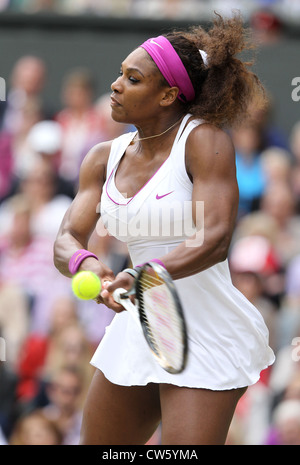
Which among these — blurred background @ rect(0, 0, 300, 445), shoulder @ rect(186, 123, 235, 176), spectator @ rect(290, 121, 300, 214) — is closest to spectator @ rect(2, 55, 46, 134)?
blurred background @ rect(0, 0, 300, 445)

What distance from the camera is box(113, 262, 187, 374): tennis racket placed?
2859mm

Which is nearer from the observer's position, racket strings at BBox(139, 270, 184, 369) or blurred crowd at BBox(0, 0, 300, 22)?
racket strings at BBox(139, 270, 184, 369)

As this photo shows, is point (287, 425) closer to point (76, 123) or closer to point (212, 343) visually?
point (212, 343)

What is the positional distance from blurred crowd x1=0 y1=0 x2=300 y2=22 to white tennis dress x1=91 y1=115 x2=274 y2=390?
15.5 ft

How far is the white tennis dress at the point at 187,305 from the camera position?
3.15 metres

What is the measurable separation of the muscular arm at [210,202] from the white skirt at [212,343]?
17cm

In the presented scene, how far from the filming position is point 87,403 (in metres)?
3.44

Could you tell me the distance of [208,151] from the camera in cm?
309

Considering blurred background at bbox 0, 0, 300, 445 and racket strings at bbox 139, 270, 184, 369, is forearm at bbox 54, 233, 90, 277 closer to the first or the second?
racket strings at bbox 139, 270, 184, 369

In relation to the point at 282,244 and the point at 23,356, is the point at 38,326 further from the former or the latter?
the point at 282,244

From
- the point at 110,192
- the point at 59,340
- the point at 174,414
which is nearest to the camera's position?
the point at 174,414

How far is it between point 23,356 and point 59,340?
0.95 ft

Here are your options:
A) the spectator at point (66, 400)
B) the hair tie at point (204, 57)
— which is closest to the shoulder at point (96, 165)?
the hair tie at point (204, 57)

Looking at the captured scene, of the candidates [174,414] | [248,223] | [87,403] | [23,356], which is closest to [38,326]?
[23,356]
